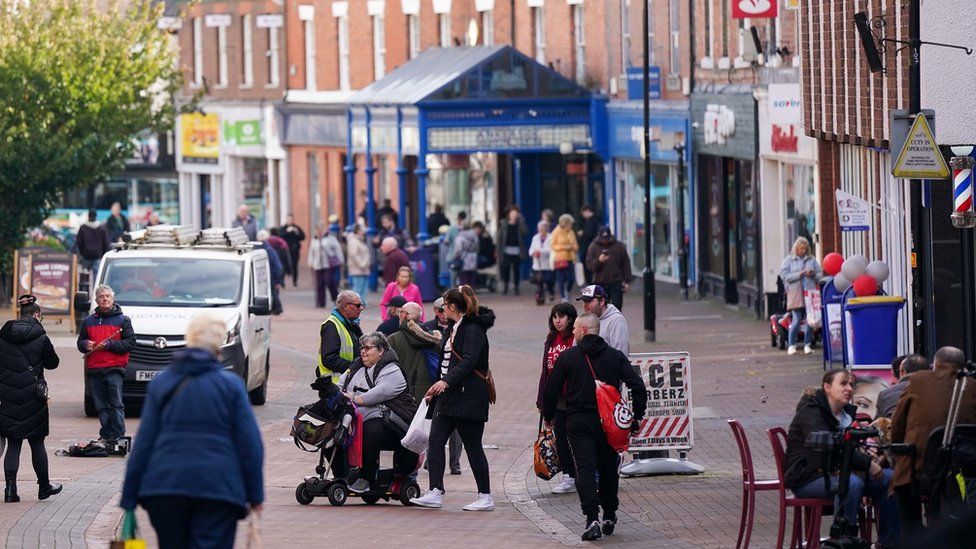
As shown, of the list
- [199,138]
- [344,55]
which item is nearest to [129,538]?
[344,55]

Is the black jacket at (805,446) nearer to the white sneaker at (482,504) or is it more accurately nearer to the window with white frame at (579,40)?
the white sneaker at (482,504)

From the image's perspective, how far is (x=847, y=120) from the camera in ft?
77.0

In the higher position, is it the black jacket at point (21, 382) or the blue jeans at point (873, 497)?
the black jacket at point (21, 382)

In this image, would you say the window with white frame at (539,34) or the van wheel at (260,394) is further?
the window with white frame at (539,34)

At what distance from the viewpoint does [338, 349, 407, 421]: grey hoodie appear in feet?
47.3

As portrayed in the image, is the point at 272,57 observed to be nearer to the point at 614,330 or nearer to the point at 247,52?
→ the point at 247,52

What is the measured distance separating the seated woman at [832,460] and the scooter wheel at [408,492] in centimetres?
403

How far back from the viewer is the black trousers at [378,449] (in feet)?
47.5

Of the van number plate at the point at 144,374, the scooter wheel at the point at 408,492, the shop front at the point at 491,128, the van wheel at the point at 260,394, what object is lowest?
the scooter wheel at the point at 408,492

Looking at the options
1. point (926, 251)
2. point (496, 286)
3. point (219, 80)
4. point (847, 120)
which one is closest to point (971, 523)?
point (926, 251)

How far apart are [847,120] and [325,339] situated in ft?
31.1

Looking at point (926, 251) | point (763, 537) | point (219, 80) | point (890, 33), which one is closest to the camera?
point (763, 537)

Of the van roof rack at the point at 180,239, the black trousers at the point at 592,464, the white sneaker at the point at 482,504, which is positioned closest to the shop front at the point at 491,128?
the van roof rack at the point at 180,239

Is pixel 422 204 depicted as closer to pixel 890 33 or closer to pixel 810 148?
pixel 810 148
